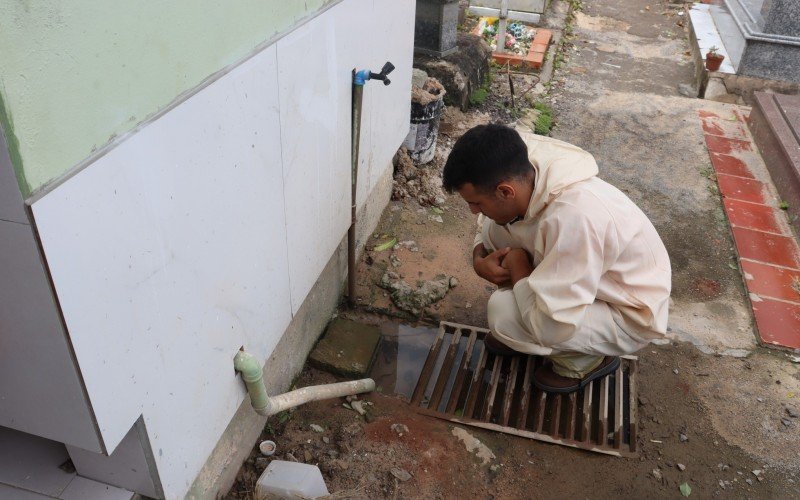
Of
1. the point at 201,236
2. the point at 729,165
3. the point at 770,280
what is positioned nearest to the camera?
the point at 201,236

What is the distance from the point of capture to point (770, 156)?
565 centimetres

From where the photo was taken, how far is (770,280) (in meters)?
4.11

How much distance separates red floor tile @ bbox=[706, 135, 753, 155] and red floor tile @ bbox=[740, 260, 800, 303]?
82.3 inches

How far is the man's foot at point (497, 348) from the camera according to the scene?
3395 millimetres

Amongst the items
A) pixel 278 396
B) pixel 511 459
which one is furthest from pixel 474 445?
pixel 278 396

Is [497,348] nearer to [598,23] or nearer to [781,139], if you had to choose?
[781,139]

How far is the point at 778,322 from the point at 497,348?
1.82 meters

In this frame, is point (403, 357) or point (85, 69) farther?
point (403, 357)

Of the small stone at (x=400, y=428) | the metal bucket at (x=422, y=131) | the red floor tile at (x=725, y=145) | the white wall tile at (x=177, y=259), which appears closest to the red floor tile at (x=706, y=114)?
the red floor tile at (x=725, y=145)

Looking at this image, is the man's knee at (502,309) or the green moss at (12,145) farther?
the man's knee at (502,309)

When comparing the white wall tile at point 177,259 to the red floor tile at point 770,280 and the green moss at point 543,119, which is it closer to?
the red floor tile at point 770,280

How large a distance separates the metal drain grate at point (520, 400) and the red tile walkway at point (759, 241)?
3.59 feet

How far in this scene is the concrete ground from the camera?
2717mm

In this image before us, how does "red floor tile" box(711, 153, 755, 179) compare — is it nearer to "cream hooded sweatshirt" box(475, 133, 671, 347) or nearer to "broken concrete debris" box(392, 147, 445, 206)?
"broken concrete debris" box(392, 147, 445, 206)
